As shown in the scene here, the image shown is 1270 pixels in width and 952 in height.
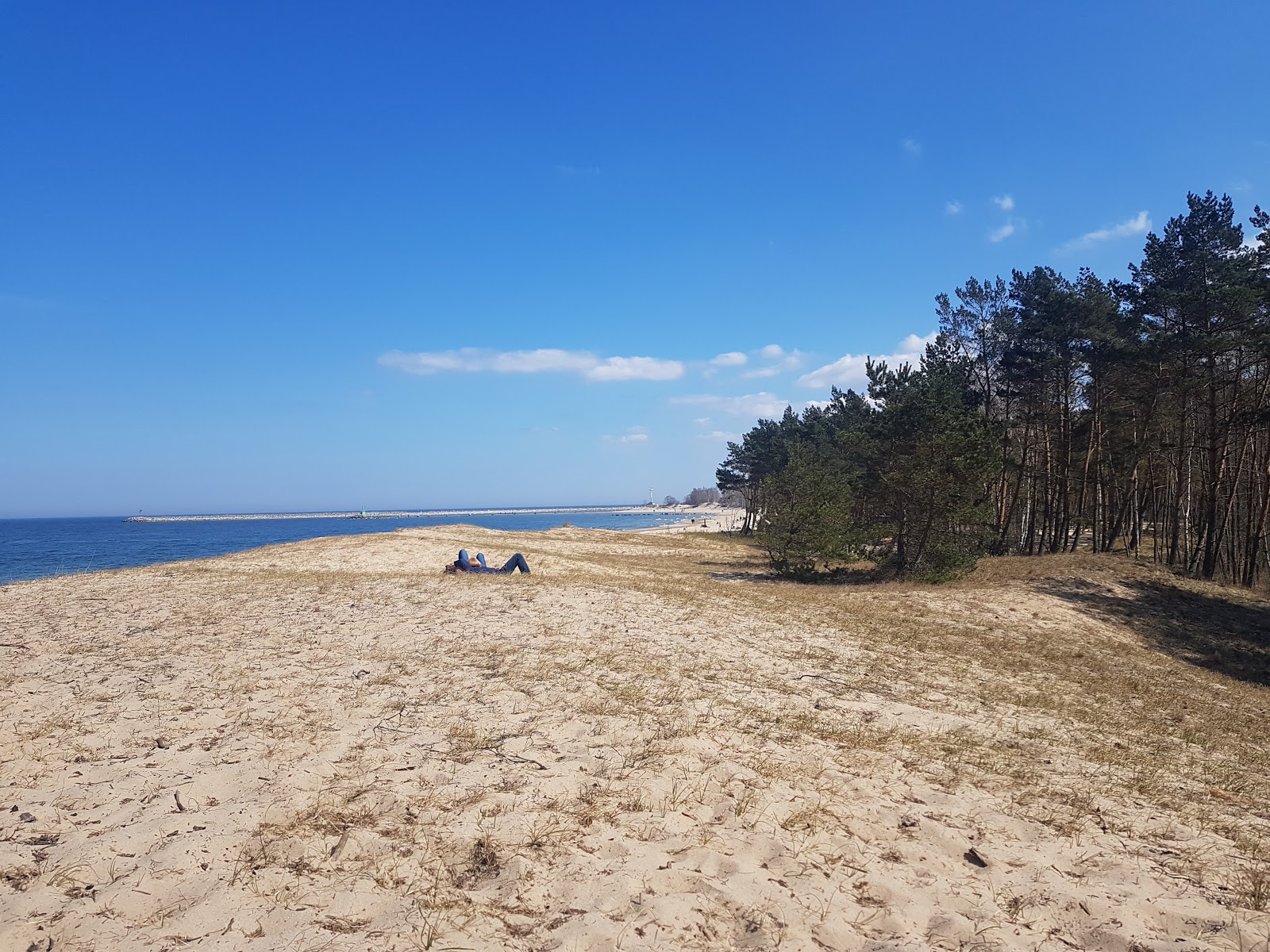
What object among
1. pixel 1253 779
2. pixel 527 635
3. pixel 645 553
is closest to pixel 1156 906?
pixel 1253 779

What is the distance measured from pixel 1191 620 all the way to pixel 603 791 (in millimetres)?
22520

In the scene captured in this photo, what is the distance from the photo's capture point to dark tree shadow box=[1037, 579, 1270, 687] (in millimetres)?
15781

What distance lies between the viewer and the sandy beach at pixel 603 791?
3824 mm

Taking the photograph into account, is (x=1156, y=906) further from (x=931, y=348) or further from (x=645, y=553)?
(x=645, y=553)

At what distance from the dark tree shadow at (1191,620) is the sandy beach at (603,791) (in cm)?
327

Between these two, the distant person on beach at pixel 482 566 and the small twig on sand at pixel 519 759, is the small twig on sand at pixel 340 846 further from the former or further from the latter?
the distant person on beach at pixel 482 566

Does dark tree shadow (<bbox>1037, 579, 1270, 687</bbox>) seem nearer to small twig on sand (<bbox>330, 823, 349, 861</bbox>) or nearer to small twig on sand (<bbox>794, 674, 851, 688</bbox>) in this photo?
small twig on sand (<bbox>794, 674, 851, 688</bbox>)

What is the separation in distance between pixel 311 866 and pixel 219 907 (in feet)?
1.76

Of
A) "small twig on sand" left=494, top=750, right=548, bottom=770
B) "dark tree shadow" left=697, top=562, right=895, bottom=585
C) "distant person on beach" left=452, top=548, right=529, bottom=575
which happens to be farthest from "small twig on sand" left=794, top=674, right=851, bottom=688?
"dark tree shadow" left=697, top=562, right=895, bottom=585

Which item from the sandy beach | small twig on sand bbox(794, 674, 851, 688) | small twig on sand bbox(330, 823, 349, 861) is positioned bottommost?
small twig on sand bbox(794, 674, 851, 688)

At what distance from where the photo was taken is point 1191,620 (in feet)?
65.2

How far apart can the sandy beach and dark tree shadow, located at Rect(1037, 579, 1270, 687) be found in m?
3.27

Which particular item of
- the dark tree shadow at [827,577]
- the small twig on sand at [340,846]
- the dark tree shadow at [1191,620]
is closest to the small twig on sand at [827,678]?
the small twig on sand at [340,846]

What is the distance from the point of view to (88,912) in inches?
146
